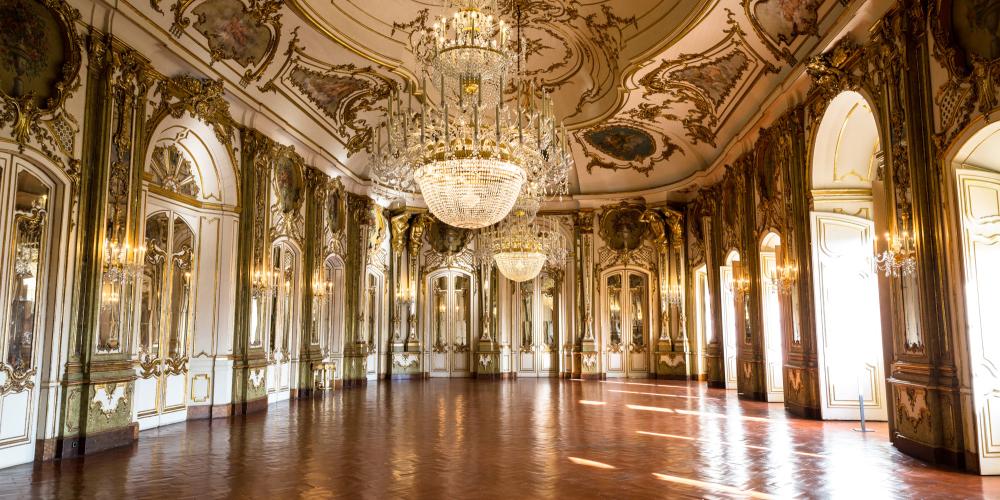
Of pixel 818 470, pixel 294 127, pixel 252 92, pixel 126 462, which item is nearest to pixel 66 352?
pixel 126 462

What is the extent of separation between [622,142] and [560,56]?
420 centimetres

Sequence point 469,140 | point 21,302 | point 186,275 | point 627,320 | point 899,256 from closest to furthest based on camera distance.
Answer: point 21,302
point 899,256
point 469,140
point 186,275
point 627,320

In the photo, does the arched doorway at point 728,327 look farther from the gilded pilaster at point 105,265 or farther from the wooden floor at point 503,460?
the gilded pilaster at point 105,265

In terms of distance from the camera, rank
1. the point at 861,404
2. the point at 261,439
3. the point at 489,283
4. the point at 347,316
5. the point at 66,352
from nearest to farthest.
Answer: the point at 66,352 → the point at 261,439 → the point at 861,404 → the point at 347,316 → the point at 489,283

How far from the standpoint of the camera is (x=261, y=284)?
11.2 m

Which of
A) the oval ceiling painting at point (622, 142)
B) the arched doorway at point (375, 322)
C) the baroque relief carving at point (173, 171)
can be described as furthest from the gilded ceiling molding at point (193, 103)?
the oval ceiling painting at point (622, 142)

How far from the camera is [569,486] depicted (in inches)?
219

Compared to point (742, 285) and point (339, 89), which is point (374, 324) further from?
point (742, 285)

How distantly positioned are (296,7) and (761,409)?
946 cm

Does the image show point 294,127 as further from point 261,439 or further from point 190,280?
point 261,439

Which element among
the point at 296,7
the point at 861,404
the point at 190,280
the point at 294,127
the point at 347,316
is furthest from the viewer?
the point at 347,316

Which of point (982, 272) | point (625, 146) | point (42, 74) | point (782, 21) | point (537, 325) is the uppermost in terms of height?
point (625, 146)

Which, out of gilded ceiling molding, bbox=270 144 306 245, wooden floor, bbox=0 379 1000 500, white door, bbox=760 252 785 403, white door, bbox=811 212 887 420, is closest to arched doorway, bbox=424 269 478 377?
gilded ceiling molding, bbox=270 144 306 245

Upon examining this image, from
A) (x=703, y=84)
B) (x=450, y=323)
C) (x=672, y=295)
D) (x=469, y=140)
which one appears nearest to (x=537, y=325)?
(x=450, y=323)
